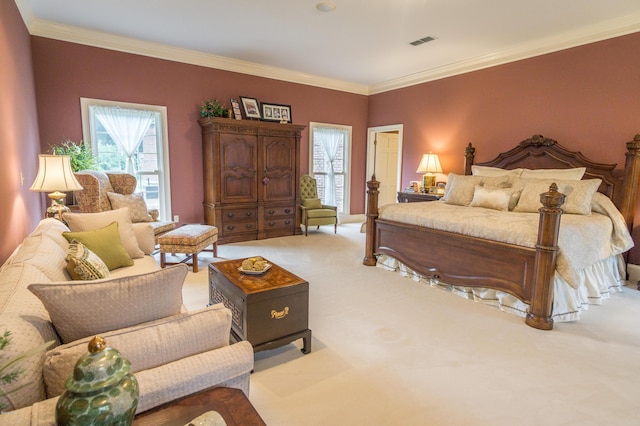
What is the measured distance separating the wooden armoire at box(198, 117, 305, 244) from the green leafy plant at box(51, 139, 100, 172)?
1541 millimetres

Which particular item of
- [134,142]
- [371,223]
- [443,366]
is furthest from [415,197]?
[134,142]

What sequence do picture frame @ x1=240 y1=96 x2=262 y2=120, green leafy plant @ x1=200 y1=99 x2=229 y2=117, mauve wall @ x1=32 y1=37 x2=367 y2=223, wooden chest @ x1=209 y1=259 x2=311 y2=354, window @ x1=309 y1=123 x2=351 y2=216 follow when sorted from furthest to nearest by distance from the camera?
window @ x1=309 y1=123 x2=351 y2=216, picture frame @ x1=240 y1=96 x2=262 y2=120, green leafy plant @ x1=200 y1=99 x2=229 y2=117, mauve wall @ x1=32 y1=37 x2=367 y2=223, wooden chest @ x1=209 y1=259 x2=311 y2=354

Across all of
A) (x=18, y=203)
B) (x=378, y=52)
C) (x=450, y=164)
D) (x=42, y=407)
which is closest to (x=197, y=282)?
(x=18, y=203)

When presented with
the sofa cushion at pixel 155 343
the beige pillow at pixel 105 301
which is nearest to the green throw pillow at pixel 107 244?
the beige pillow at pixel 105 301

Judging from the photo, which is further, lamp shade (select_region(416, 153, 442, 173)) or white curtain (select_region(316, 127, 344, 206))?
white curtain (select_region(316, 127, 344, 206))

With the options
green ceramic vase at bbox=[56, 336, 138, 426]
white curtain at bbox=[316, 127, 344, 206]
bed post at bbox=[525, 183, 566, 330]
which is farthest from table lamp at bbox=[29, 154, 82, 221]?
white curtain at bbox=[316, 127, 344, 206]

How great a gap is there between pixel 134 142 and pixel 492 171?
5128mm

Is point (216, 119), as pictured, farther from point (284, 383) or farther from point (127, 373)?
point (127, 373)

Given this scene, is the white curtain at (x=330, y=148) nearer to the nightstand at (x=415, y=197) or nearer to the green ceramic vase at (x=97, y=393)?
the nightstand at (x=415, y=197)

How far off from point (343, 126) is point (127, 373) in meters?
6.70

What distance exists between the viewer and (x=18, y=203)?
286cm

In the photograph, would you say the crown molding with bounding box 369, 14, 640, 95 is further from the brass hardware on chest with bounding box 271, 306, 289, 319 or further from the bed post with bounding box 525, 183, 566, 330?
the brass hardware on chest with bounding box 271, 306, 289, 319

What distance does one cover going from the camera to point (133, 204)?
169 inches

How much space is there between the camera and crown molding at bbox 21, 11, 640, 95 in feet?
13.2
